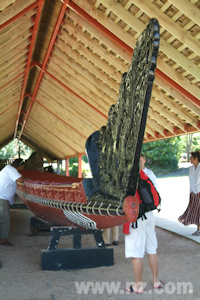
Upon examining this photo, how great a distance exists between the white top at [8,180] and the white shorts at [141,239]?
87.7 inches

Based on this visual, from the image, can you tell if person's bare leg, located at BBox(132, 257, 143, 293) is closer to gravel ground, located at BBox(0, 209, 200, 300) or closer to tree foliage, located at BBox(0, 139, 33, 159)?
gravel ground, located at BBox(0, 209, 200, 300)

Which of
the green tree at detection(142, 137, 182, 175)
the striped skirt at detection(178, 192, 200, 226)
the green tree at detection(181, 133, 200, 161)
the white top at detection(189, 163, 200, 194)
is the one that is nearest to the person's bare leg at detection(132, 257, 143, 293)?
the striped skirt at detection(178, 192, 200, 226)

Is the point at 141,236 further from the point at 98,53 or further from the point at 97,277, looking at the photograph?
the point at 98,53

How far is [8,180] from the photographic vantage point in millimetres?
4125

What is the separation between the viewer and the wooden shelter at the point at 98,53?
12.1 feet

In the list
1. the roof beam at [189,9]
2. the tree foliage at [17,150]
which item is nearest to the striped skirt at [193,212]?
the roof beam at [189,9]

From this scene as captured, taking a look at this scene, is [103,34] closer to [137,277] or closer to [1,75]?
[1,75]

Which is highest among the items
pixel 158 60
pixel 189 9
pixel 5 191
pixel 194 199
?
pixel 189 9

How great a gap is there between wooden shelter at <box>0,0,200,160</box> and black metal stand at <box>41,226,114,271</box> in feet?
Answer: 8.63

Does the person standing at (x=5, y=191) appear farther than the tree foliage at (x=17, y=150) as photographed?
No

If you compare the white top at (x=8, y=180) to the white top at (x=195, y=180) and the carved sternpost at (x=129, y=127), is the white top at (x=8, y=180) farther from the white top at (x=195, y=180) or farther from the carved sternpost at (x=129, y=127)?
the white top at (x=195, y=180)

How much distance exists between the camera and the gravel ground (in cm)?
242

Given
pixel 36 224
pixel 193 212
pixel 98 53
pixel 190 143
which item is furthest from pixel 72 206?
pixel 190 143

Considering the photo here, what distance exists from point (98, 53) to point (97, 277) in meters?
3.71
